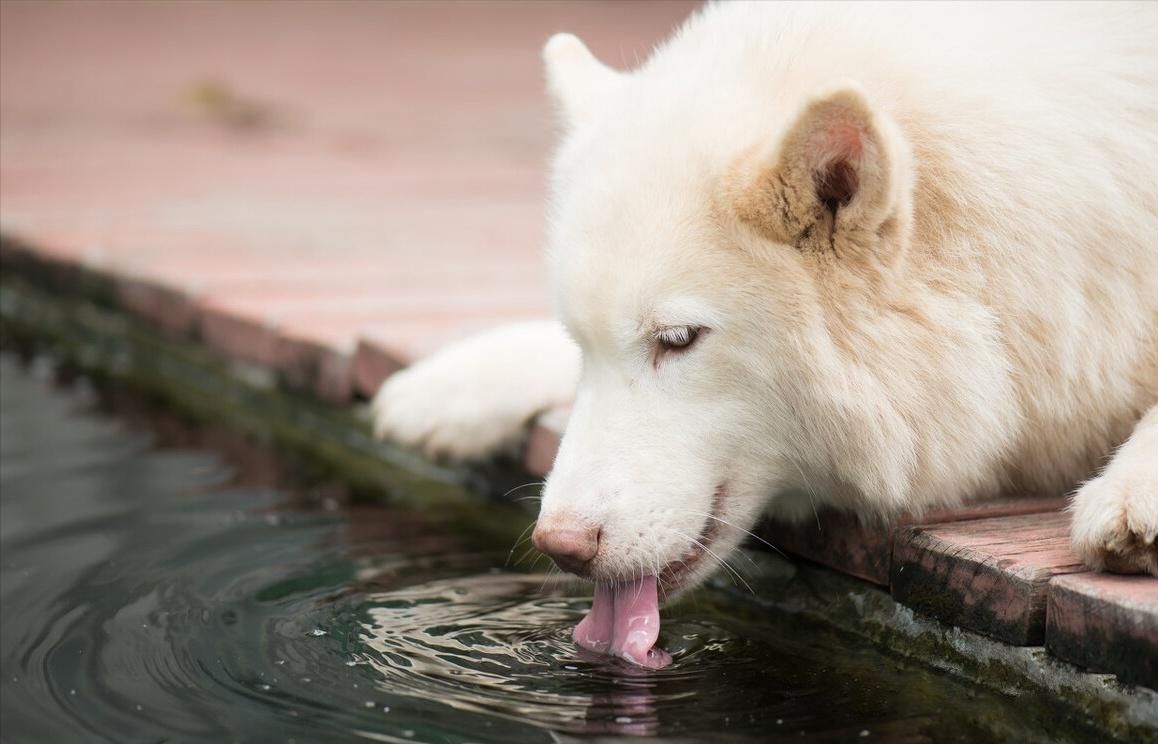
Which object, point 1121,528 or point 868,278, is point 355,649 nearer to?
point 868,278

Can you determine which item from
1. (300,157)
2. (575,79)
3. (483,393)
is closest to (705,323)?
(575,79)

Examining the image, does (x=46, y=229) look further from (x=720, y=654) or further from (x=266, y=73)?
(x=266, y=73)

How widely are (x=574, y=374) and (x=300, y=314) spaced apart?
1.80 metres

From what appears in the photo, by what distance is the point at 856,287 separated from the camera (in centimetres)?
284

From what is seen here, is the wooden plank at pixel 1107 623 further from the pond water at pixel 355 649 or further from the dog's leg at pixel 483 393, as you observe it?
the dog's leg at pixel 483 393

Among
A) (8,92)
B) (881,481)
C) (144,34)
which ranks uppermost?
(144,34)

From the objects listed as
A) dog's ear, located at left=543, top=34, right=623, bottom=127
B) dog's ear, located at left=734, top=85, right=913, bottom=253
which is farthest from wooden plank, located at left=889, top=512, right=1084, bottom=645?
dog's ear, located at left=543, top=34, right=623, bottom=127

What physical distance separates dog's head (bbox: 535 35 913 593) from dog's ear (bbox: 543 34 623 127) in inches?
19.0

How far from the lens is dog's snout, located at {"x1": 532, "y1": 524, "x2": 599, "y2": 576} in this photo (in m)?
2.78

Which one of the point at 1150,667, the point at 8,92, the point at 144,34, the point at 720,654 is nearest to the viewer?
the point at 1150,667

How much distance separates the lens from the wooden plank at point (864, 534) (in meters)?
3.10

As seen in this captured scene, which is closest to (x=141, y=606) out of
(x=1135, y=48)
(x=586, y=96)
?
(x=586, y=96)

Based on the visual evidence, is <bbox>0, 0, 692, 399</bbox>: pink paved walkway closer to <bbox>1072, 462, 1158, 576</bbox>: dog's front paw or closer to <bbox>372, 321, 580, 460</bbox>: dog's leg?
<bbox>372, 321, 580, 460</bbox>: dog's leg

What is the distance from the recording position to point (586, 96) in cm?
350
